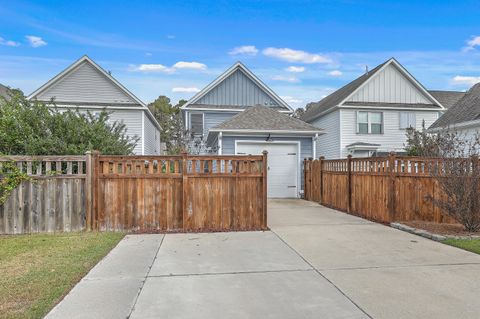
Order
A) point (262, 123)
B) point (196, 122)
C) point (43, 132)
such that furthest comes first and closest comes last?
1. point (196, 122)
2. point (262, 123)
3. point (43, 132)

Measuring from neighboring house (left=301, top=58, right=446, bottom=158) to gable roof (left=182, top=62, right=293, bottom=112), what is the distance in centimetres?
319

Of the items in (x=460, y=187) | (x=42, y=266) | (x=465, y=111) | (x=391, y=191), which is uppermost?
(x=465, y=111)

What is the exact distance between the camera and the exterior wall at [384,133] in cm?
2086

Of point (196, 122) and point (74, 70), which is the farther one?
point (196, 122)

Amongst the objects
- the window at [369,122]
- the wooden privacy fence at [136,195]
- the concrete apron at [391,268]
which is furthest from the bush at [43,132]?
the window at [369,122]

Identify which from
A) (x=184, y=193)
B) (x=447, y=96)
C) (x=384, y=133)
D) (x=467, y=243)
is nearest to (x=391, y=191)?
(x=467, y=243)

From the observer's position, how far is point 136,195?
776 cm

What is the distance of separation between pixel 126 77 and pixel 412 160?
70.9ft

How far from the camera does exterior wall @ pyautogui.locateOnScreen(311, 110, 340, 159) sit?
21188mm

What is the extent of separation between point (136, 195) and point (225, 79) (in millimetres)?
14888

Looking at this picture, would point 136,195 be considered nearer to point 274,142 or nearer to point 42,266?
point 42,266

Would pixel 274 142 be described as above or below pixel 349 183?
above

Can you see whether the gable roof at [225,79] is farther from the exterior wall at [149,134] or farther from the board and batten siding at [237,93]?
the exterior wall at [149,134]

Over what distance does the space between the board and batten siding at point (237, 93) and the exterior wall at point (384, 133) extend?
4694 millimetres
